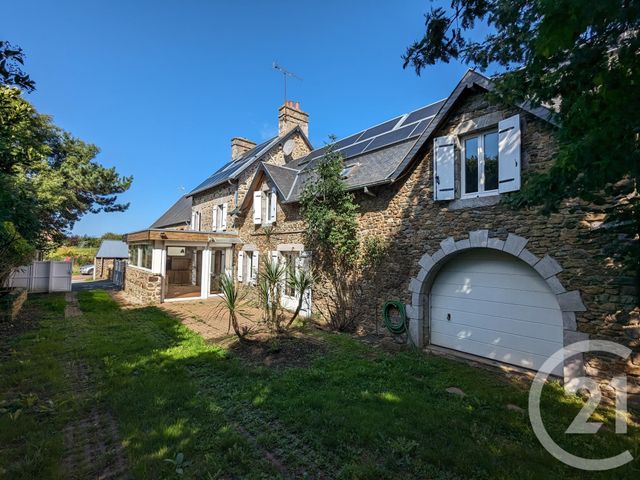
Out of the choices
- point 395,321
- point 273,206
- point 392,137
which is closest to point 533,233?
point 395,321

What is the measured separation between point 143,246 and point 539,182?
1530 centimetres

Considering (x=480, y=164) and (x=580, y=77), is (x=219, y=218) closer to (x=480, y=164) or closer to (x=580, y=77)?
(x=480, y=164)

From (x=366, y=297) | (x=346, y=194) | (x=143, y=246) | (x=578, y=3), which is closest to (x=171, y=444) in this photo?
(x=578, y=3)

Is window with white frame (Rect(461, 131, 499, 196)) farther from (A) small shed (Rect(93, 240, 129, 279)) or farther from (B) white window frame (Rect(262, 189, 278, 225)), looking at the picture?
(A) small shed (Rect(93, 240, 129, 279))

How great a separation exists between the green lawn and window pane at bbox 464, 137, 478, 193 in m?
3.74

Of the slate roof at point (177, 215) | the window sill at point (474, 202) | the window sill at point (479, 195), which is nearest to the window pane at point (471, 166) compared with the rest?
the window sill at point (479, 195)

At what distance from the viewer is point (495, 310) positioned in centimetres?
615

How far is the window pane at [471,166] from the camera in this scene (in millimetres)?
6402

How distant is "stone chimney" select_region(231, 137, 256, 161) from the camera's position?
21188 mm

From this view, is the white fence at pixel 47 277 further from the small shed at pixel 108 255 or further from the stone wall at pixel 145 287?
the small shed at pixel 108 255

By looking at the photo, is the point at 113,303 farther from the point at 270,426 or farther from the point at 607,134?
the point at 607,134

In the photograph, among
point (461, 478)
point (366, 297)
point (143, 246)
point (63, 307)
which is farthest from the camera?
point (143, 246)

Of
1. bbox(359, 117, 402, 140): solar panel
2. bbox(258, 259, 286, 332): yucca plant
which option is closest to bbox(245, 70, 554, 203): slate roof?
bbox(359, 117, 402, 140): solar panel

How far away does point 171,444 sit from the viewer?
10.4ft
